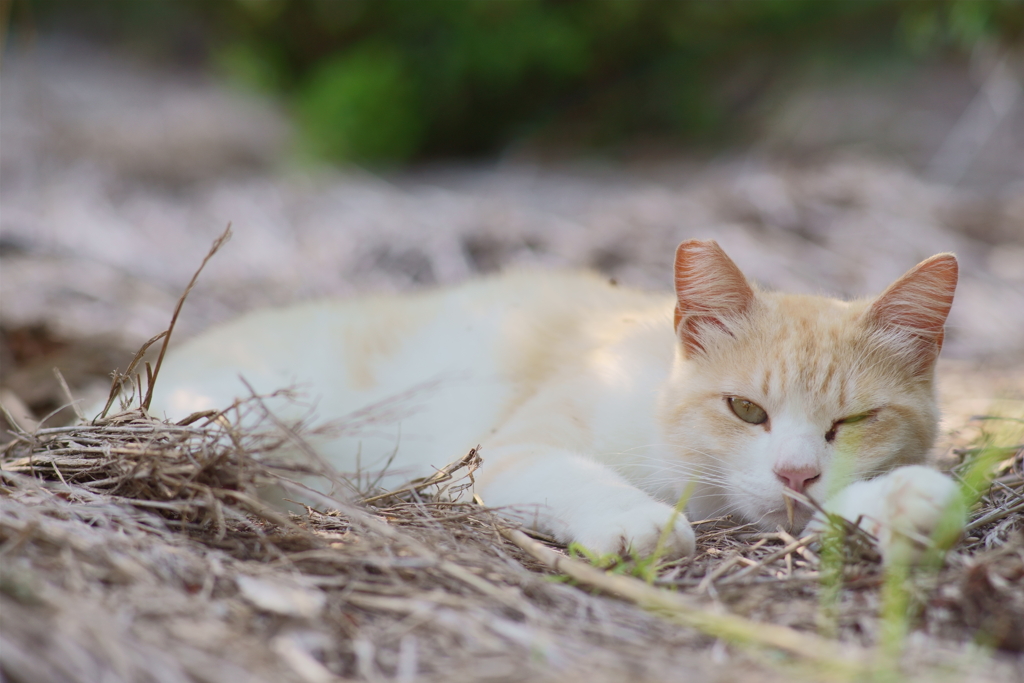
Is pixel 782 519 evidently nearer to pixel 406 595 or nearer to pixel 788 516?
pixel 788 516

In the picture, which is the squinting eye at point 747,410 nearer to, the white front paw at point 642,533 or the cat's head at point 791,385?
the cat's head at point 791,385

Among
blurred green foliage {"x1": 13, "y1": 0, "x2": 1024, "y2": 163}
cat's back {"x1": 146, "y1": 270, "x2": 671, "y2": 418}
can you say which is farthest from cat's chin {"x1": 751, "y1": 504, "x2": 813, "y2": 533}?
blurred green foliage {"x1": 13, "y1": 0, "x2": 1024, "y2": 163}

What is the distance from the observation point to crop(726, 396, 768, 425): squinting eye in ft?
6.35

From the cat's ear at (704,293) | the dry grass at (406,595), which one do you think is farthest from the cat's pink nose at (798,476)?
the cat's ear at (704,293)

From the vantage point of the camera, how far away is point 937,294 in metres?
1.94

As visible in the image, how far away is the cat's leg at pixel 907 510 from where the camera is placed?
1.47 meters

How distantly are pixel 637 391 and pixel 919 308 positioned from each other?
29.9 inches

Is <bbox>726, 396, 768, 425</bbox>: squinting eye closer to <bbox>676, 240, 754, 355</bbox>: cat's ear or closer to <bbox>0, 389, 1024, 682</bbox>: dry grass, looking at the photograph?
<bbox>676, 240, 754, 355</bbox>: cat's ear

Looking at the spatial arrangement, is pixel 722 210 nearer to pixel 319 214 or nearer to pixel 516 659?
pixel 319 214

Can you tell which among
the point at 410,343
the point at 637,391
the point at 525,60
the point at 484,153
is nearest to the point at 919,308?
the point at 637,391

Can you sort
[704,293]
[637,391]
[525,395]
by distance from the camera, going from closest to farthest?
[704,293]
[637,391]
[525,395]

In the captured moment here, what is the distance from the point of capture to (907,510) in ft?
4.90

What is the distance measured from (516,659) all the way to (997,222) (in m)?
5.00

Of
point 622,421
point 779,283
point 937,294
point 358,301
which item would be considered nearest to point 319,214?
point 358,301
